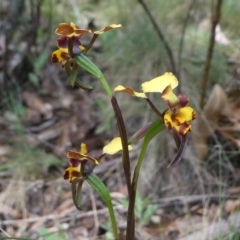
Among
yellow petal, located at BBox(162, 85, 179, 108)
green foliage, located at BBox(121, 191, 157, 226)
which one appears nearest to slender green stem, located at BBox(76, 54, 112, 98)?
yellow petal, located at BBox(162, 85, 179, 108)

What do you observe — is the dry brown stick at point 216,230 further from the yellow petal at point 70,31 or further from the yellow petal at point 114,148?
the yellow petal at point 70,31

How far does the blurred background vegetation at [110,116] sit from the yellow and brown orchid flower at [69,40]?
771mm

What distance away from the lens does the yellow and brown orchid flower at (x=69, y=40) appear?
1.07 meters

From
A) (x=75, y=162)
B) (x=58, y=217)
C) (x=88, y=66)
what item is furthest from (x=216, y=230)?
(x=88, y=66)

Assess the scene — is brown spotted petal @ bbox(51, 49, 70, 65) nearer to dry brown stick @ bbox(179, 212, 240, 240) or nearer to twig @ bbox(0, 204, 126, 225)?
dry brown stick @ bbox(179, 212, 240, 240)

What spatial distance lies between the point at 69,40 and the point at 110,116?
4.73 feet

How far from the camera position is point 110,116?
2.52 m

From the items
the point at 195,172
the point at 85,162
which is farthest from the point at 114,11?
the point at 85,162

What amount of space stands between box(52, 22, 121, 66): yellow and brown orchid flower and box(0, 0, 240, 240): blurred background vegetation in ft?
2.53

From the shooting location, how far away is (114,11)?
10.6ft

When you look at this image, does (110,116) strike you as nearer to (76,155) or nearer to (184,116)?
(76,155)

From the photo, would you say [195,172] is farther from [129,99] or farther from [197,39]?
[197,39]

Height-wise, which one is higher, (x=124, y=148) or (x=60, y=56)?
(x=60, y=56)

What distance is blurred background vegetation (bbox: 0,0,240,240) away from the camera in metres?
2.09
